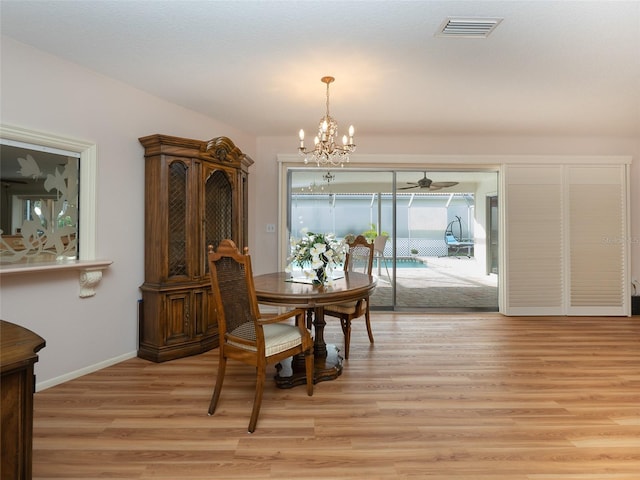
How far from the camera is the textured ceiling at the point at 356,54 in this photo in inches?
82.0

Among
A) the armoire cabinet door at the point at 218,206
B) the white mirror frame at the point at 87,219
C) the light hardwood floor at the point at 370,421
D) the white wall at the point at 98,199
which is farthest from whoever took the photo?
the armoire cabinet door at the point at 218,206

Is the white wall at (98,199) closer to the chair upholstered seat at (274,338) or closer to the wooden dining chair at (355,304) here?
the chair upholstered seat at (274,338)

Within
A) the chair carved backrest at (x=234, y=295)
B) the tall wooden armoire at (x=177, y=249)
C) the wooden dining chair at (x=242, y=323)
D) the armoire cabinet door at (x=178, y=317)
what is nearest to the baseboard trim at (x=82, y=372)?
the tall wooden armoire at (x=177, y=249)

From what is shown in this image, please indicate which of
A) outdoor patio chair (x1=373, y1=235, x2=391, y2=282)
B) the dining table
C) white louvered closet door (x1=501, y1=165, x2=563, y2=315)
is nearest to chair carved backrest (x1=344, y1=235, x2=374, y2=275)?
the dining table

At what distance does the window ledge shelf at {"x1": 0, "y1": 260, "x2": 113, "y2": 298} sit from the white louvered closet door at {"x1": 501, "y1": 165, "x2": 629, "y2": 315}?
4789 mm

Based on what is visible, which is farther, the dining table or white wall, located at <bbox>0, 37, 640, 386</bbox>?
white wall, located at <bbox>0, 37, 640, 386</bbox>

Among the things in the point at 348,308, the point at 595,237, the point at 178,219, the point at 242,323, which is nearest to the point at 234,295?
the point at 242,323

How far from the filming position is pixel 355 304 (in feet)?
10.5

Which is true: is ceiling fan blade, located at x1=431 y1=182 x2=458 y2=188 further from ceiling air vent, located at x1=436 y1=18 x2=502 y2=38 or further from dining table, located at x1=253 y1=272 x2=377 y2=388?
ceiling air vent, located at x1=436 y1=18 x2=502 y2=38

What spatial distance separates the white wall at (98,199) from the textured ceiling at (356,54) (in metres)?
0.18

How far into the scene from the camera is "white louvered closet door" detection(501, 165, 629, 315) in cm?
470

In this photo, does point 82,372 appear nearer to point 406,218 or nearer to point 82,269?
point 82,269

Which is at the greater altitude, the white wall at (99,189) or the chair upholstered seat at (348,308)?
the white wall at (99,189)

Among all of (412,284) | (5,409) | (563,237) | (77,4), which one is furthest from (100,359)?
(563,237)
